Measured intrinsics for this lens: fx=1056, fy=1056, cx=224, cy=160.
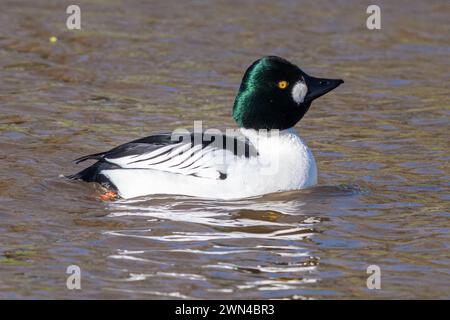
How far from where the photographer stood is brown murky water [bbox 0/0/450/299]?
753cm

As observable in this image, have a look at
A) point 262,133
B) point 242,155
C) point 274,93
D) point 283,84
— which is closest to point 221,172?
point 242,155

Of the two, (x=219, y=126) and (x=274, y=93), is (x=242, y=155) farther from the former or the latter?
(x=219, y=126)

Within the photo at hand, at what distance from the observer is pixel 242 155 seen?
9.15 m

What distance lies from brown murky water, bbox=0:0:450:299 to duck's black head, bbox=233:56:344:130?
74cm

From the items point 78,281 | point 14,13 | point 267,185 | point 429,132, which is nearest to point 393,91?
point 429,132

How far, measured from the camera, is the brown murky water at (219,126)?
24.7 ft

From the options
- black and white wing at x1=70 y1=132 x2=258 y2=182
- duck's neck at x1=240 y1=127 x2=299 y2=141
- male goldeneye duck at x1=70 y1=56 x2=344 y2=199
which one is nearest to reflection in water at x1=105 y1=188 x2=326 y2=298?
male goldeneye duck at x1=70 y1=56 x2=344 y2=199

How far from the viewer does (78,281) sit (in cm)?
727

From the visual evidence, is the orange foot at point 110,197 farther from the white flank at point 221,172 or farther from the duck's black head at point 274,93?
the duck's black head at point 274,93

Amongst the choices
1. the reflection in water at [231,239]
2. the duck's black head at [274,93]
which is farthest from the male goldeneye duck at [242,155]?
the reflection in water at [231,239]

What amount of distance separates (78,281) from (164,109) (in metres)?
5.47

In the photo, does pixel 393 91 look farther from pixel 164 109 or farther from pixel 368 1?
pixel 368 1

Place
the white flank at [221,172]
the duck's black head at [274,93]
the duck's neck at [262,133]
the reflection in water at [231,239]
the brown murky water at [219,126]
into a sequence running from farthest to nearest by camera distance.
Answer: the duck's neck at [262,133], the duck's black head at [274,93], the white flank at [221,172], the brown murky water at [219,126], the reflection in water at [231,239]

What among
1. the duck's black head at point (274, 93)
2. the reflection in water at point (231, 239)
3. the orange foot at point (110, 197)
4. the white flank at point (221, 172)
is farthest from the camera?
the duck's black head at point (274, 93)
